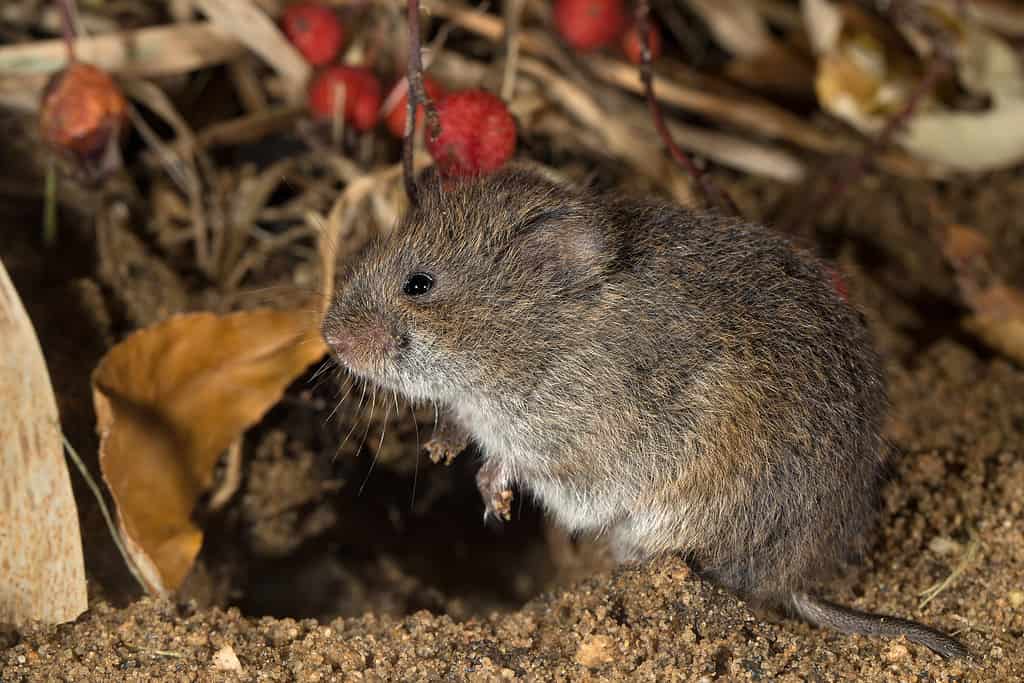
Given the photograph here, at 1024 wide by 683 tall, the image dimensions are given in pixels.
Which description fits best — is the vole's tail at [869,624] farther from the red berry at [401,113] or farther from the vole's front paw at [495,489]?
the red berry at [401,113]

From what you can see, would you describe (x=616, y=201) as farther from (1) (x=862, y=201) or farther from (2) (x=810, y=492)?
(1) (x=862, y=201)

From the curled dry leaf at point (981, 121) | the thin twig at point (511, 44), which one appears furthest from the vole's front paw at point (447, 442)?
the curled dry leaf at point (981, 121)

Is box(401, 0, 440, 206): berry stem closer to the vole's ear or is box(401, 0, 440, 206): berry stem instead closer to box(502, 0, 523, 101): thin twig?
the vole's ear

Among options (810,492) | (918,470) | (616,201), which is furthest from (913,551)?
(616,201)

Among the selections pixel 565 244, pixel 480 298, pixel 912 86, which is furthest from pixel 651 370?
pixel 912 86

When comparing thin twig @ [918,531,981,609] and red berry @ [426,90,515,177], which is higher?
red berry @ [426,90,515,177]

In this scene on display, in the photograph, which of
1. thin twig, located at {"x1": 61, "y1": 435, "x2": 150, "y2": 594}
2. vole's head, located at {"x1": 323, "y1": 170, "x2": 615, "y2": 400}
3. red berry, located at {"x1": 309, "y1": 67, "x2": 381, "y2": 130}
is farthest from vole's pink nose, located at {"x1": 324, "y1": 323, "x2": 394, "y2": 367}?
red berry, located at {"x1": 309, "y1": 67, "x2": 381, "y2": 130}
